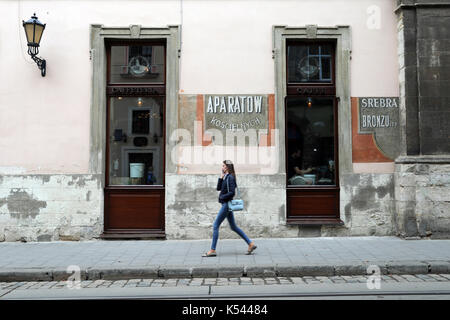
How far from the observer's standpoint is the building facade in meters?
9.26

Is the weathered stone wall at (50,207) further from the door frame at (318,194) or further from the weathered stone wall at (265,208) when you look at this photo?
the door frame at (318,194)

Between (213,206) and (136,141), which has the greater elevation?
(136,141)

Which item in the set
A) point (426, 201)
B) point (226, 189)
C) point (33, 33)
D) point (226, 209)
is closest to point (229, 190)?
point (226, 189)

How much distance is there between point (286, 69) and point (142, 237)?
5.17 metres

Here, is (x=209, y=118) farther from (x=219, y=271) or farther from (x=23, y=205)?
(x=23, y=205)

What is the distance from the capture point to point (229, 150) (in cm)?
938

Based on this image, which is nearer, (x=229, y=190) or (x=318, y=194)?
(x=229, y=190)

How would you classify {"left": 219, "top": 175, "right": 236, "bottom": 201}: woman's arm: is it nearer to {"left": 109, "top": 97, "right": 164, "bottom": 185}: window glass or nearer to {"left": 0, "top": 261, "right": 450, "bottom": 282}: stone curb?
{"left": 0, "top": 261, "right": 450, "bottom": 282}: stone curb

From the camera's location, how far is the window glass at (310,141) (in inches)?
383

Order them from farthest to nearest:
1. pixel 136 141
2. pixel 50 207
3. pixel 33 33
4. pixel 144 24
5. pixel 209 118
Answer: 1. pixel 136 141
2. pixel 144 24
3. pixel 209 118
4. pixel 50 207
5. pixel 33 33

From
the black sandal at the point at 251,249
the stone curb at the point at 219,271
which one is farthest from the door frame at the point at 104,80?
the stone curb at the point at 219,271

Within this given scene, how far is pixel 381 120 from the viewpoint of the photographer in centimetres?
950

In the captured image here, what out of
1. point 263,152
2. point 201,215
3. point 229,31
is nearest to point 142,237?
point 201,215

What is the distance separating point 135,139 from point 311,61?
4627mm
